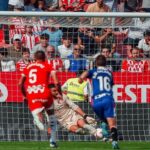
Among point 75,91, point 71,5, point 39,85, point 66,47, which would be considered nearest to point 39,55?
point 39,85

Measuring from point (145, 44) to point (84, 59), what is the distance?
1368 mm

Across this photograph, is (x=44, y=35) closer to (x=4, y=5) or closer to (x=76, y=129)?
(x=76, y=129)

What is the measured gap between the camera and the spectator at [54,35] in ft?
61.6

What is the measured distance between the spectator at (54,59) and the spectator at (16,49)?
567 millimetres

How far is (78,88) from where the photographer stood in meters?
19.4

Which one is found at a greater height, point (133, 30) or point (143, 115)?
point (133, 30)

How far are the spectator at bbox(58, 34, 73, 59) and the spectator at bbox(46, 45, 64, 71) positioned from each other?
4.2 inches

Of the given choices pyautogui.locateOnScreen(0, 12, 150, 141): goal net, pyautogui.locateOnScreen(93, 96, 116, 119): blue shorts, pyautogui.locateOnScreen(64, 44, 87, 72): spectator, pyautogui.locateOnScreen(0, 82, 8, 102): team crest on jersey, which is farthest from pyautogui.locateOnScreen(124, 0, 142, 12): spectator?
pyautogui.locateOnScreen(93, 96, 116, 119): blue shorts

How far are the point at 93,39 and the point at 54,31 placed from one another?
87 centimetres

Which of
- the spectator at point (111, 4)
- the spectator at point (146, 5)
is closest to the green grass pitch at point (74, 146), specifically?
the spectator at point (111, 4)

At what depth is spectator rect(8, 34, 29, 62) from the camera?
18672 millimetres

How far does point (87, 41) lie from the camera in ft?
62.6

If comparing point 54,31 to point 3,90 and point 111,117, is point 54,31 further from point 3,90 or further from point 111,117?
point 111,117

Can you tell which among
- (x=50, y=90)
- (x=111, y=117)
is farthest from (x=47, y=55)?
(x=111, y=117)
